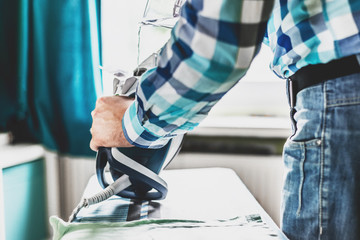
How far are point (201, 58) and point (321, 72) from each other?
0.19m

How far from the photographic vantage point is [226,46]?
0.36 meters

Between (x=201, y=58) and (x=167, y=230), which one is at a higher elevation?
(x=201, y=58)

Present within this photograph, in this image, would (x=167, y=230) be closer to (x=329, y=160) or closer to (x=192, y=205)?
(x=192, y=205)

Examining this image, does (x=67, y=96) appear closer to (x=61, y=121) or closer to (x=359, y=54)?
(x=61, y=121)

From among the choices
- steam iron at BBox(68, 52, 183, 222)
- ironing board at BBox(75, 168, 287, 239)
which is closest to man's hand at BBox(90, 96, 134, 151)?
steam iron at BBox(68, 52, 183, 222)

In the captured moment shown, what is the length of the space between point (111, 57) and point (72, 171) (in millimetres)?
488

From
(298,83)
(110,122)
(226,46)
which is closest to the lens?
(226,46)

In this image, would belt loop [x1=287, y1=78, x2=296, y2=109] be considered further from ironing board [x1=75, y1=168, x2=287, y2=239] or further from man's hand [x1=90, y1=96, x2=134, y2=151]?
man's hand [x1=90, y1=96, x2=134, y2=151]

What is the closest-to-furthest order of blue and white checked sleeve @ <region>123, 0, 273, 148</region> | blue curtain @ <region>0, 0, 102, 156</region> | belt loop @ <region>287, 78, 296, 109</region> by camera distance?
blue and white checked sleeve @ <region>123, 0, 273, 148</region> → belt loop @ <region>287, 78, 296, 109</region> → blue curtain @ <region>0, 0, 102, 156</region>

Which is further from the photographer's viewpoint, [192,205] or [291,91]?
[192,205]

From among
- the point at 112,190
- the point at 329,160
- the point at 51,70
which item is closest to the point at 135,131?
the point at 112,190

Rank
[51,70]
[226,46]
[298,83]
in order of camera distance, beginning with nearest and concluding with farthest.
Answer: [226,46]
[298,83]
[51,70]

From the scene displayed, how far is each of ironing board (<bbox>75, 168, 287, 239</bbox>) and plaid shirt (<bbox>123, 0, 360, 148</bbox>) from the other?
28cm

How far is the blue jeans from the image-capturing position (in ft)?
1.38
